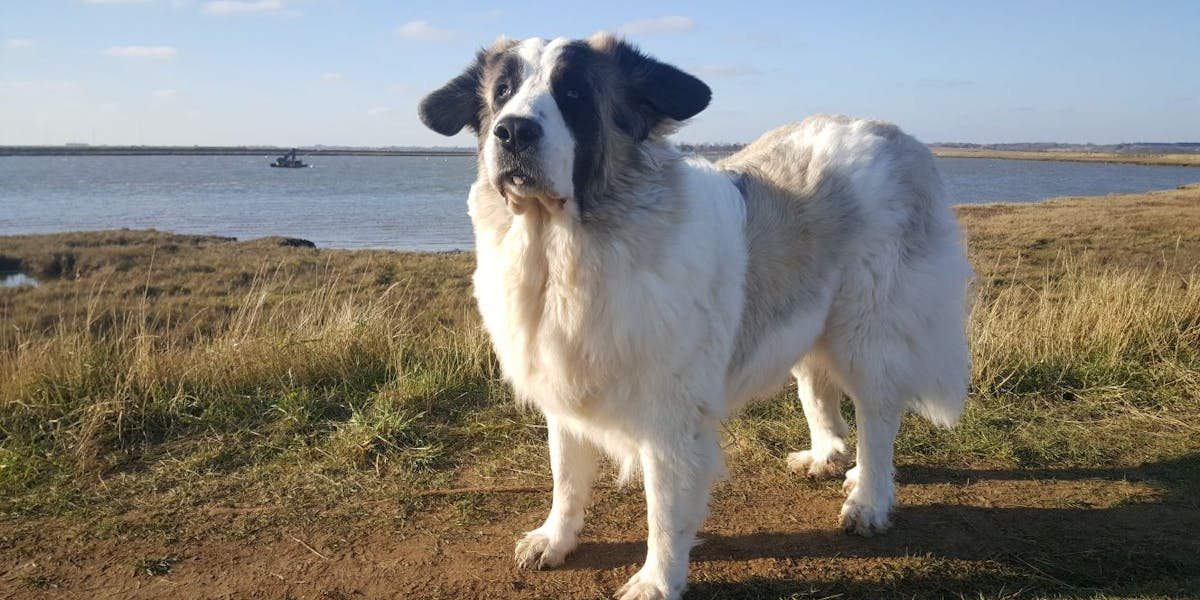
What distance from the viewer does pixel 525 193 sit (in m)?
2.87

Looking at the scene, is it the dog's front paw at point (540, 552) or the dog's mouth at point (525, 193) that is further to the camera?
the dog's front paw at point (540, 552)

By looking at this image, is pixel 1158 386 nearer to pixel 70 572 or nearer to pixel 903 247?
pixel 903 247

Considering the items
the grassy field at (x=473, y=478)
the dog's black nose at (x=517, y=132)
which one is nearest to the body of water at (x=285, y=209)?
the grassy field at (x=473, y=478)

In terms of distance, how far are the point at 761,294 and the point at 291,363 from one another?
387 cm

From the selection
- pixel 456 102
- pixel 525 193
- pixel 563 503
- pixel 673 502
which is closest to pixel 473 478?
pixel 563 503

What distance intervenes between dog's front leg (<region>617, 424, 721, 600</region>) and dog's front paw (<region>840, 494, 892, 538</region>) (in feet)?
3.50

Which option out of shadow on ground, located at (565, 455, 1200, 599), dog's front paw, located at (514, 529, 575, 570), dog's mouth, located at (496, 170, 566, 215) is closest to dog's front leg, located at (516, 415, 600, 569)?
dog's front paw, located at (514, 529, 575, 570)

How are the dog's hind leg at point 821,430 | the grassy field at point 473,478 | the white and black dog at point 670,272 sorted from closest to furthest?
the white and black dog at point 670,272, the grassy field at point 473,478, the dog's hind leg at point 821,430

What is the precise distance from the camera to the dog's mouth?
9.27 ft

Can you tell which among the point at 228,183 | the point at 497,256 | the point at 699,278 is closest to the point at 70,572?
the point at 497,256

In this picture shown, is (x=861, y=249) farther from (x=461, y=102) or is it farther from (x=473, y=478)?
(x=473, y=478)

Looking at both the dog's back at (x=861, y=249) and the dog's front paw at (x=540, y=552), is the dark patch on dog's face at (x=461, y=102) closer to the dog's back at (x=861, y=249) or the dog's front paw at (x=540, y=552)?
the dog's back at (x=861, y=249)

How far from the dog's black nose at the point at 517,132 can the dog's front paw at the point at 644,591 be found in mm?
1907

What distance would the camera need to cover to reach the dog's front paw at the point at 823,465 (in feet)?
15.7
